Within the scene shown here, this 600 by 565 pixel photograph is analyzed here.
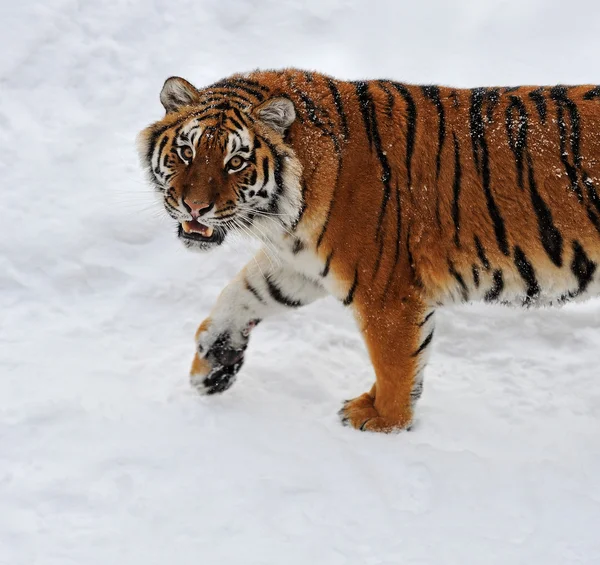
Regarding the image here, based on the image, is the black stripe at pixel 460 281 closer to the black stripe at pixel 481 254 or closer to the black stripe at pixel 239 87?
the black stripe at pixel 481 254

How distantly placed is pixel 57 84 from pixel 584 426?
417 cm

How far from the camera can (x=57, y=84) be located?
18.9 ft

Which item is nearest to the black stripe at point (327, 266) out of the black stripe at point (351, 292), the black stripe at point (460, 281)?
the black stripe at point (351, 292)

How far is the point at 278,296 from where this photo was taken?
394 cm

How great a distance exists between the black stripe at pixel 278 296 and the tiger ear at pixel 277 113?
2.74ft

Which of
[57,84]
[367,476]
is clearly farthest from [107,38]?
[367,476]

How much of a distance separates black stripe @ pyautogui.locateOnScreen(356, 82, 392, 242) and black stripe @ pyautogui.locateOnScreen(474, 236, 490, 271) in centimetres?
43

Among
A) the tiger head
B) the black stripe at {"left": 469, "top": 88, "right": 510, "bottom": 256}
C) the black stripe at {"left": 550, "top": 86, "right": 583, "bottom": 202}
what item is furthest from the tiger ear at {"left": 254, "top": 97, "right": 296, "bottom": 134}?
the black stripe at {"left": 550, "top": 86, "right": 583, "bottom": 202}

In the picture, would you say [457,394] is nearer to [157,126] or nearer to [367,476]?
[367,476]

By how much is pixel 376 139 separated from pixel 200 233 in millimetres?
867

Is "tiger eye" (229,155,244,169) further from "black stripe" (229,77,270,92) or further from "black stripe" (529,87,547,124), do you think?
"black stripe" (529,87,547,124)

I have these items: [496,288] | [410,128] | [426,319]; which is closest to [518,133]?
[410,128]

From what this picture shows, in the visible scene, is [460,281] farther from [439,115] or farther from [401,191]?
[439,115]

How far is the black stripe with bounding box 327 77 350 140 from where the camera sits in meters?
3.47
